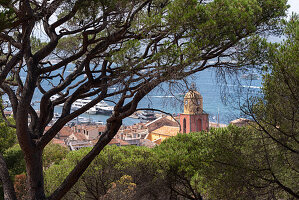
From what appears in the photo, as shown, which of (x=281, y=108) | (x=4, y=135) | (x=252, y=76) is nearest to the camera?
(x=281, y=108)

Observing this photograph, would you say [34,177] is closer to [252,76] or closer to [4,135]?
[252,76]

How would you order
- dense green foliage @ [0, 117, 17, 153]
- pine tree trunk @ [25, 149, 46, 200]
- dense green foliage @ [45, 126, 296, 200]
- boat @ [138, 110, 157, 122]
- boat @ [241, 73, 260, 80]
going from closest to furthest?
1. pine tree trunk @ [25, 149, 46, 200]
2. boat @ [241, 73, 260, 80]
3. dense green foliage @ [45, 126, 296, 200]
4. dense green foliage @ [0, 117, 17, 153]
5. boat @ [138, 110, 157, 122]

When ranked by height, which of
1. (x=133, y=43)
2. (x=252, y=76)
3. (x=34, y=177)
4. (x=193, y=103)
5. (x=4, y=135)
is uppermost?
(x=133, y=43)

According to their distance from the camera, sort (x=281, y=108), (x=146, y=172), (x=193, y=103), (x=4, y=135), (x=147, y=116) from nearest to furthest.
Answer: (x=281, y=108)
(x=193, y=103)
(x=146, y=172)
(x=4, y=135)
(x=147, y=116)

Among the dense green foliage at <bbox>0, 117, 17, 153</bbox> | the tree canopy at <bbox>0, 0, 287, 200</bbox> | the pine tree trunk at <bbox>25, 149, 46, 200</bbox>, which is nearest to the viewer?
the tree canopy at <bbox>0, 0, 287, 200</bbox>

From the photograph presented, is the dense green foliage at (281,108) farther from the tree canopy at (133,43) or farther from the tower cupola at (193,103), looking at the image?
the tower cupola at (193,103)

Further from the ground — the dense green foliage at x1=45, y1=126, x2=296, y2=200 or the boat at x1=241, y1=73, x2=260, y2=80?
the boat at x1=241, y1=73, x2=260, y2=80

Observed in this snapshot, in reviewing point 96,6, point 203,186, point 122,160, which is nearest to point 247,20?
point 96,6

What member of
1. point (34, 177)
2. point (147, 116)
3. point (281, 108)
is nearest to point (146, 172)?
point (34, 177)

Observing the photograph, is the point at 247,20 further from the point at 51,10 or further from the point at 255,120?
the point at 51,10

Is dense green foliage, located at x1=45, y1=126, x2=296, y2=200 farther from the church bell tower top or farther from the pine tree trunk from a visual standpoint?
the pine tree trunk

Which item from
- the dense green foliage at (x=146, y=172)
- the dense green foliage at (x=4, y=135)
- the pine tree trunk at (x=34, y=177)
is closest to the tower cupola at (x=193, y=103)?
the dense green foliage at (x=146, y=172)

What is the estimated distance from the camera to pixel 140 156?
24.4 feet

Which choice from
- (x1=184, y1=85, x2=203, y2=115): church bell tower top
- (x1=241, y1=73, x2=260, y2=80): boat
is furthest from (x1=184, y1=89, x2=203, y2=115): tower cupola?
(x1=241, y1=73, x2=260, y2=80): boat
